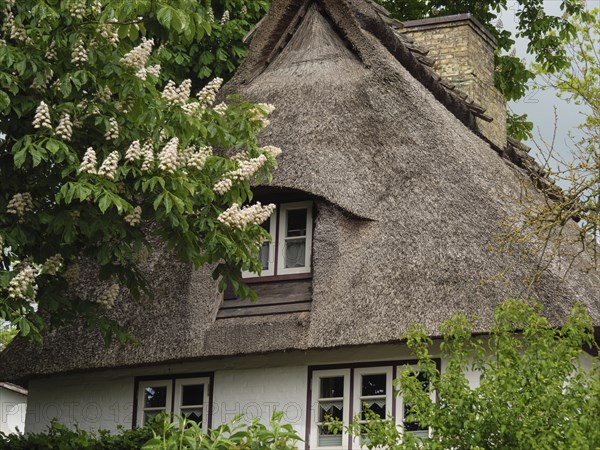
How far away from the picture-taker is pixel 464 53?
23.3 meters

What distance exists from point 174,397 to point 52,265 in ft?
11.7

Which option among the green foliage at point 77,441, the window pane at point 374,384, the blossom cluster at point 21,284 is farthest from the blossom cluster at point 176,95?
the window pane at point 374,384

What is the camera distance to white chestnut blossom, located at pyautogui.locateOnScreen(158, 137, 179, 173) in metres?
15.7

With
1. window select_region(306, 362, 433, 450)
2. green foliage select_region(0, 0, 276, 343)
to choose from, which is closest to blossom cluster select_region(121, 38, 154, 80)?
green foliage select_region(0, 0, 276, 343)

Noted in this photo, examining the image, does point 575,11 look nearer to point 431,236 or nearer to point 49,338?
point 431,236

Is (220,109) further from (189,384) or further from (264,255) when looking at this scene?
(189,384)

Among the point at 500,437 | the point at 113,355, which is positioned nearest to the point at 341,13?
the point at 113,355

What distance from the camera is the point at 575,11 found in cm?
2727

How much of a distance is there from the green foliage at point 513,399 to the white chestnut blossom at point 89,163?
12.9ft

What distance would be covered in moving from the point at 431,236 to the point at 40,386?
5.87m

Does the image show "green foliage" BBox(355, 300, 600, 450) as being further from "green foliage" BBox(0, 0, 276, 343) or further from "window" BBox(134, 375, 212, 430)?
"window" BBox(134, 375, 212, 430)

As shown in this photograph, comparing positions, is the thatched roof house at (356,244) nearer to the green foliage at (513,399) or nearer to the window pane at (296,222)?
the window pane at (296,222)

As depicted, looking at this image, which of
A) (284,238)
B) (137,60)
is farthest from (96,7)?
(284,238)

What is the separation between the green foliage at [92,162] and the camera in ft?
50.9
